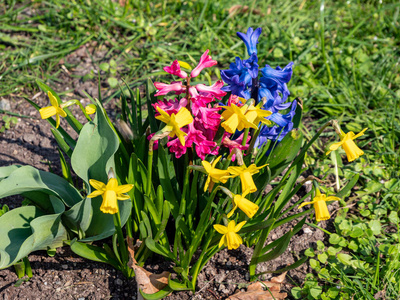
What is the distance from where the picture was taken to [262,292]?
1977 mm

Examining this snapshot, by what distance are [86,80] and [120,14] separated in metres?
0.73

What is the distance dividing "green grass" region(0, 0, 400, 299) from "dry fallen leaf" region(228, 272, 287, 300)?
716 mm

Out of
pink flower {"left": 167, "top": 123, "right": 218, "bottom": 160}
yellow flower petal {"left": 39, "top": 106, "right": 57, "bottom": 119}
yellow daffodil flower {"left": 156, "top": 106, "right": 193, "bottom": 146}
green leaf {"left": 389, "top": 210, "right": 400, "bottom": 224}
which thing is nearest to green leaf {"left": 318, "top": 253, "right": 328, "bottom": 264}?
green leaf {"left": 389, "top": 210, "right": 400, "bottom": 224}

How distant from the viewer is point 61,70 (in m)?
3.21

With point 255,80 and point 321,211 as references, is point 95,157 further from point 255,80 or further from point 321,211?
point 321,211

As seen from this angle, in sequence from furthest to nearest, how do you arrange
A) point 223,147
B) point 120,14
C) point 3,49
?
1. point 120,14
2. point 3,49
3. point 223,147

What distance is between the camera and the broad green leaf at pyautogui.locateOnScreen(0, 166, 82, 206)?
5.46 feet

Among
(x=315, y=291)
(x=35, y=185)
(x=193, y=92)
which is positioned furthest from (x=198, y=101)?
(x=315, y=291)

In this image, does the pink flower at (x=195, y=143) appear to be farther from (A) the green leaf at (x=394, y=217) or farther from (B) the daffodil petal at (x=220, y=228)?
(A) the green leaf at (x=394, y=217)

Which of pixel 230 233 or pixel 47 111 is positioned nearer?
pixel 230 233

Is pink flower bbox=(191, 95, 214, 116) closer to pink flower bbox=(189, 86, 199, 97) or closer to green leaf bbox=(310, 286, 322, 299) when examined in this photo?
pink flower bbox=(189, 86, 199, 97)

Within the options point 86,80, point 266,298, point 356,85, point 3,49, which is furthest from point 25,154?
point 356,85

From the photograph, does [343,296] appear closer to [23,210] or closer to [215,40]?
[23,210]

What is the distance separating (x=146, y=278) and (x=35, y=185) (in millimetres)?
628
